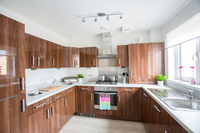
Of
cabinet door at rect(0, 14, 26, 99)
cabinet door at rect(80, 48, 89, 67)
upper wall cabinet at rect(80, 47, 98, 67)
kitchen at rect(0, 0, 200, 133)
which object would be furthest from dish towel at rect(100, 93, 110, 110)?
cabinet door at rect(0, 14, 26, 99)

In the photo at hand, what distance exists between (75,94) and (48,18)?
2120 mm

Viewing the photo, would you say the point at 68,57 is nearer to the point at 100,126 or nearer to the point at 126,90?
the point at 126,90

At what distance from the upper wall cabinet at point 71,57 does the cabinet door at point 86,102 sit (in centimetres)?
94

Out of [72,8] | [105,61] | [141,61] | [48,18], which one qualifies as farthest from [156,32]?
[48,18]

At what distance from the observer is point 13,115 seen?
118 cm

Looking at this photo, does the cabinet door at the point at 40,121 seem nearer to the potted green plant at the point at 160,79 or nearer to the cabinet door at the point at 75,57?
the cabinet door at the point at 75,57

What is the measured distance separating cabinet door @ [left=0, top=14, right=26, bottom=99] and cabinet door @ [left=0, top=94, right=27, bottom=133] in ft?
0.28

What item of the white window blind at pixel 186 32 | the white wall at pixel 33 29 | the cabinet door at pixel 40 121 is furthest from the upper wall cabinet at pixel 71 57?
the white window blind at pixel 186 32

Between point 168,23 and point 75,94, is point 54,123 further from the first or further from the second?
point 168,23

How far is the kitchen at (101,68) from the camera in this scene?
47.2 inches

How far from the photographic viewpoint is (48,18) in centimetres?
213

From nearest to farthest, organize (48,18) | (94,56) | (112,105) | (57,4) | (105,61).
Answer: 1. (57,4)
2. (48,18)
3. (112,105)
4. (94,56)
5. (105,61)

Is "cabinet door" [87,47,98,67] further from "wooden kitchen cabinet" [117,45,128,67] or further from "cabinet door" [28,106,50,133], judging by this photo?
"cabinet door" [28,106,50,133]

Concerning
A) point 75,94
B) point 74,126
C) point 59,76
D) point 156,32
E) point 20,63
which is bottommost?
point 74,126
